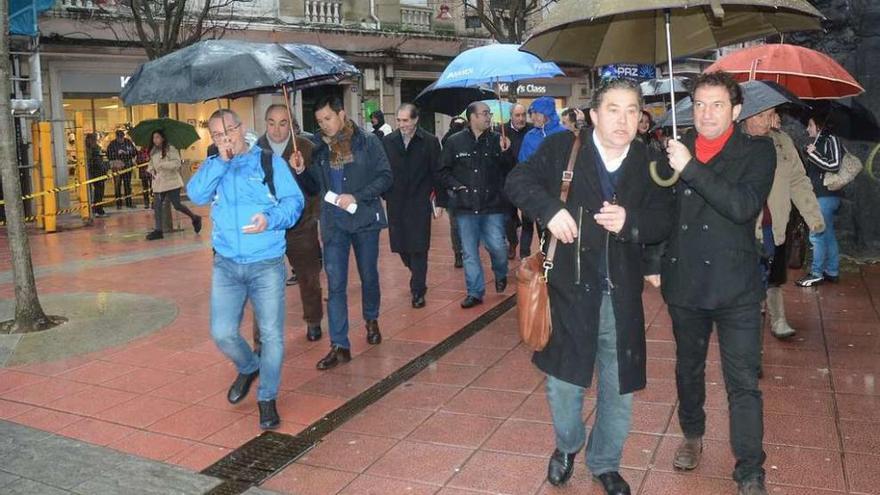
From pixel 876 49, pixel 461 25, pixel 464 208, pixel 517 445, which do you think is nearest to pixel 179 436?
pixel 517 445

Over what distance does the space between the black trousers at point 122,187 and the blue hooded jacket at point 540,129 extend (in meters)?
12.1

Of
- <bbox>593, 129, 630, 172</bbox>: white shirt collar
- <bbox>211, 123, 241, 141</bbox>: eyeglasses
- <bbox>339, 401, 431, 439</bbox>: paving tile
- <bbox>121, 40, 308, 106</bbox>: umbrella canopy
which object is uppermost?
<bbox>121, 40, 308, 106</bbox>: umbrella canopy

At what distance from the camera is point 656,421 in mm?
4551

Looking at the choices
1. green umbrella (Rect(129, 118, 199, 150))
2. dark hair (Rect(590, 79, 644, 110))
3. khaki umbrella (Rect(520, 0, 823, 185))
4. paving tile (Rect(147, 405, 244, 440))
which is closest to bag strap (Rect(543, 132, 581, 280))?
dark hair (Rect(590, 79, 644, 110))

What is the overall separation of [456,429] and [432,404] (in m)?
0.44

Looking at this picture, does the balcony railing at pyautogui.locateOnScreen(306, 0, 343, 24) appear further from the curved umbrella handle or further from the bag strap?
the curved umbrella handle

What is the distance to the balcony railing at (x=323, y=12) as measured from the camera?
2162 cm

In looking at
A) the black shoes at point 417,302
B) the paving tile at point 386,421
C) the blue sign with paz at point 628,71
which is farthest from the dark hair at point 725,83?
the blue sign with paz at point 628,71

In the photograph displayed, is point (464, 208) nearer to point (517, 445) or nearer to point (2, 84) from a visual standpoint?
point (517, 445)

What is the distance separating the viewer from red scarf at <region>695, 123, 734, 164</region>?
3621 mm

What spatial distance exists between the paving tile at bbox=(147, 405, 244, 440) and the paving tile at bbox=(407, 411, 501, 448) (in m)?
1.16

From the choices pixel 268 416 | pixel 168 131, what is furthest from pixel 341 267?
pixel 168 131

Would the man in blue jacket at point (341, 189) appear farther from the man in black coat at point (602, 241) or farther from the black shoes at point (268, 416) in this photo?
the man in black coat at point (602, 241)

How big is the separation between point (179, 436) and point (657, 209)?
115 inches
